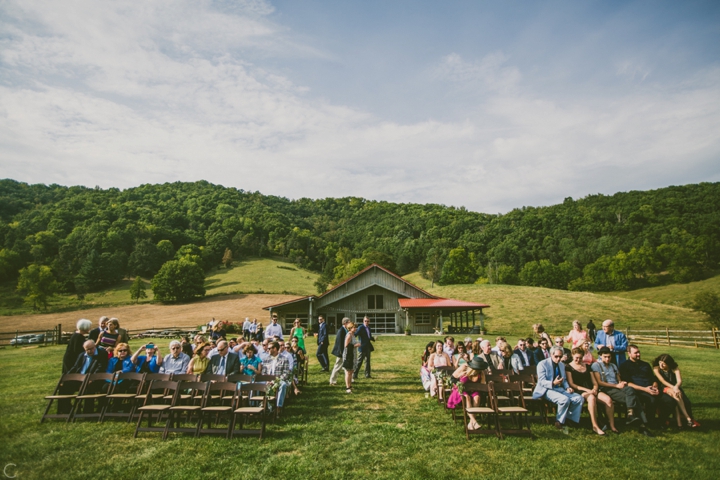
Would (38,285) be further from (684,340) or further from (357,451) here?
(684,340)

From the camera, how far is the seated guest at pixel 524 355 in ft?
30.3

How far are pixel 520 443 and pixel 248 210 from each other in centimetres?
11632

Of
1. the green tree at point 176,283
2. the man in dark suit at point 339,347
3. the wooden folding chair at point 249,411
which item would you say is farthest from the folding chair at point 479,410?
the green tree at point 176,283

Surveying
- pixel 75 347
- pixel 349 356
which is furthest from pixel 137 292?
pixel 349 356

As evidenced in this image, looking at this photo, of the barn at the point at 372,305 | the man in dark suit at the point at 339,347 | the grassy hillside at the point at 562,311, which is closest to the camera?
the man in dark suit at the point at 339,347

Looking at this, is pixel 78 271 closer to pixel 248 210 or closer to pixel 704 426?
pixel 248 210

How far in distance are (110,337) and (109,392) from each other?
185 centimetres

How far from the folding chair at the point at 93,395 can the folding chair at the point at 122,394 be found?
3.9 inches

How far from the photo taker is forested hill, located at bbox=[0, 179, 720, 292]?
2864 inches

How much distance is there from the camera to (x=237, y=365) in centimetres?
891

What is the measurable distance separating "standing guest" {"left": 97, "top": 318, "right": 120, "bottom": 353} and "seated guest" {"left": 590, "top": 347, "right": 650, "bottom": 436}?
407 inches

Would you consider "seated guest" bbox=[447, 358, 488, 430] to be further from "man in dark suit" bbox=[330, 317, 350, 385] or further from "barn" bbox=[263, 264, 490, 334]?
"barn" bbox=[263, 264, 490, 334]

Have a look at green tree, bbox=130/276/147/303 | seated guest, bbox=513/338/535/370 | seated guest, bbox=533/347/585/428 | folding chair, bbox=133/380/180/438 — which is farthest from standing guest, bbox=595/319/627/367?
green tree, bbox=130/276/147/303

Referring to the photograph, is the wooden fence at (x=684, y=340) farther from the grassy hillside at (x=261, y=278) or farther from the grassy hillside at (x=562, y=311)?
the grassy hillside at (x=261, y=278)
